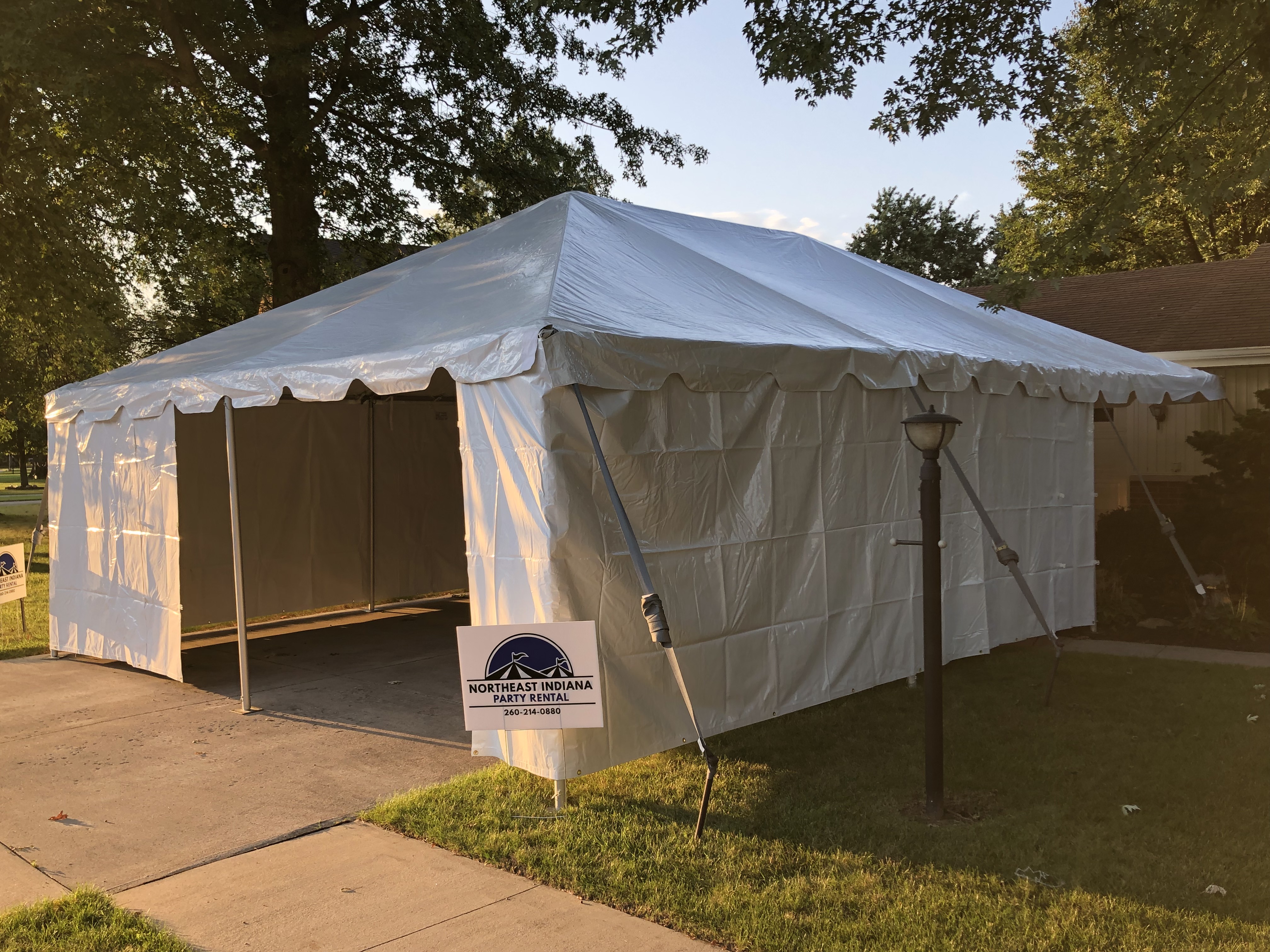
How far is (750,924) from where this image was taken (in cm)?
375

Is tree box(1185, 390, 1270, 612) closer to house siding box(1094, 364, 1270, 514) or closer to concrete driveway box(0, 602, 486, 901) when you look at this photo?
house siding box(1094, 364, 1270, 514)

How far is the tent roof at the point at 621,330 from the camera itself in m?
5.29

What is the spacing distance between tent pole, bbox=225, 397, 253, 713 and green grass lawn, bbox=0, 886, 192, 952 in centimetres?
294

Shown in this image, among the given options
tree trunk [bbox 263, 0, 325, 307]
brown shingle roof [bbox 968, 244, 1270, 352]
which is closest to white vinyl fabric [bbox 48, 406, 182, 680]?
tree trunk [bbox 263, 0, 325, 307]

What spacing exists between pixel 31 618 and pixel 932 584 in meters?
10.7

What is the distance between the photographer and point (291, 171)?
14.0 meters

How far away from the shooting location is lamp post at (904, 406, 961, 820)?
478 centimetres

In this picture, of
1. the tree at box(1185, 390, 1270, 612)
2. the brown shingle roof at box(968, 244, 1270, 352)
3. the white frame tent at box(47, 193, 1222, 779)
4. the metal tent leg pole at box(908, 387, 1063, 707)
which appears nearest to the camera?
the white frame tent at box(47, 193, 1222, 779)

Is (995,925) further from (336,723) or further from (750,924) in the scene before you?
(336,723)

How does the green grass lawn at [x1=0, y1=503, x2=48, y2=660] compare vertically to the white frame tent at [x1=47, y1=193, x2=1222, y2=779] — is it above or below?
below

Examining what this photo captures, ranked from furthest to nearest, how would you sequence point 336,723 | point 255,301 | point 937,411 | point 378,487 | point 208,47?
point 255,301 → point 208,47 → point 378,487 → point 937,411 → point 336,723

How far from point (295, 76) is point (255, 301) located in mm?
6118

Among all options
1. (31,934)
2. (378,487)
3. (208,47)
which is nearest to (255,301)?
(208,47)

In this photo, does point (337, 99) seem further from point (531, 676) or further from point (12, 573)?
point (531, 676)
